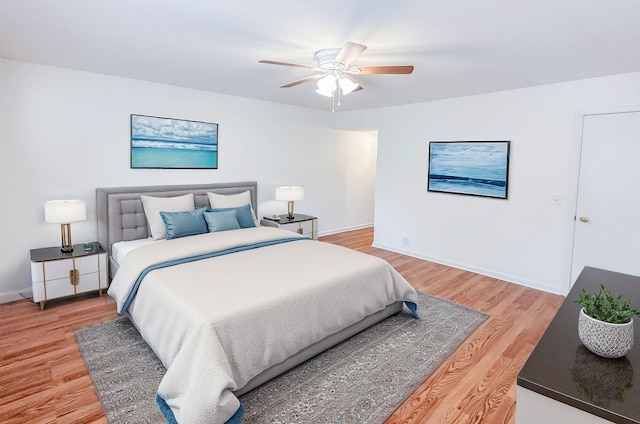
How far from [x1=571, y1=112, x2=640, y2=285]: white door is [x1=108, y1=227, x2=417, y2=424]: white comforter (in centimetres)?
220

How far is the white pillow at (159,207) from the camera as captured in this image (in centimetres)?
402

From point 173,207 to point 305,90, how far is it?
7.52 feet

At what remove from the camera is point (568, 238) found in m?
3.97

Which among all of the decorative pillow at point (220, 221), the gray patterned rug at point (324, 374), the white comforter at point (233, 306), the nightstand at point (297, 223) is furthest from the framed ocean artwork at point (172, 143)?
the gray patterned rug at point (324, 374)

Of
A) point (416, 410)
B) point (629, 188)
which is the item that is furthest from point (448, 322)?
point (629, 188)

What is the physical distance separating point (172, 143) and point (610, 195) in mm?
5112

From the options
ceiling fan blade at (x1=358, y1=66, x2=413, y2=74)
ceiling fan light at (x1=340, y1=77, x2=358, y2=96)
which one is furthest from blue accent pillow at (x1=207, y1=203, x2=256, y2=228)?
ceiling fan blade at (x1=358, y1=66, x2=413, y2=74)

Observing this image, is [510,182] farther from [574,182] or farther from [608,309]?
[608,309]

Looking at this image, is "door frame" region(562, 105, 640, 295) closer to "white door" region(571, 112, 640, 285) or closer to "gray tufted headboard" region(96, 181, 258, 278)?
"white door" region(571, 112, 640, 285)

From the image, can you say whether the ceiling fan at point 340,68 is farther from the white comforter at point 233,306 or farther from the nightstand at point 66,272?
the nightstand at point 66,272

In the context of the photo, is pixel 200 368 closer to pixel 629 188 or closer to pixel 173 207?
pixel 173 207

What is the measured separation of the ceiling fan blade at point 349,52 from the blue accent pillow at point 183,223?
2.43 metres

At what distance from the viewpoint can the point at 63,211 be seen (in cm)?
348

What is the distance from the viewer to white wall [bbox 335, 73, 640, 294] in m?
3.90
